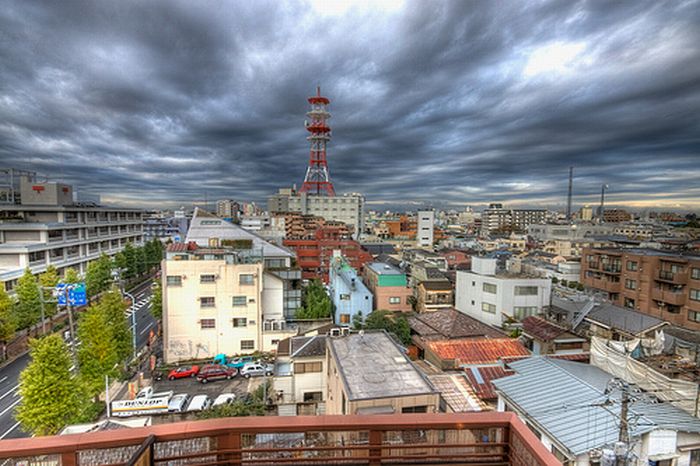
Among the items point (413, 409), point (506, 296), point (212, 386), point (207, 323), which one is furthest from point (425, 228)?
point (413, 409)

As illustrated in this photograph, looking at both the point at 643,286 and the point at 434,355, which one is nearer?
the point at 434,355

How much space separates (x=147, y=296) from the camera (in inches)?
1432

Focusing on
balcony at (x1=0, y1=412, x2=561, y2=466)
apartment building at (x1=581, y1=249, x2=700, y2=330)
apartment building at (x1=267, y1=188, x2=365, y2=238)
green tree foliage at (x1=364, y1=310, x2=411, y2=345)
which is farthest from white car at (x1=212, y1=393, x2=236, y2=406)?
apartment building at (x1=267, y1=188, x2=365, y2=238)

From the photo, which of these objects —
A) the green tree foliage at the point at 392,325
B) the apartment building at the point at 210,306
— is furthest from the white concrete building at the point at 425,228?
the apartment building at the point at 210,306

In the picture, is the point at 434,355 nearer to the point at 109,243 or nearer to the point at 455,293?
the point at 455,293

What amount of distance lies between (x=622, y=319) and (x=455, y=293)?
1140cm

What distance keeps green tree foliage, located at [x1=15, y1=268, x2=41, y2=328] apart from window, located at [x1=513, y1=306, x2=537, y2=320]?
35352 millimetres

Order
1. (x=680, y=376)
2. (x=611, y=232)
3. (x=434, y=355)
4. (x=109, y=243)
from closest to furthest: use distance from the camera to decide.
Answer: (x=680, y=376) < (x=434, y=355) < (x=109, y=243) < (x=611, y=232)

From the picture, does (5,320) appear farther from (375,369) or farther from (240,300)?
(375,369)

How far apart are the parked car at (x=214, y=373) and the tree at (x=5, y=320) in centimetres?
1353

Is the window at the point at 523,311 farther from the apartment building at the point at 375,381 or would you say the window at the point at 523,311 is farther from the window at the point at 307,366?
the window at the point at 307,366

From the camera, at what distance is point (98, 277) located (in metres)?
31.5

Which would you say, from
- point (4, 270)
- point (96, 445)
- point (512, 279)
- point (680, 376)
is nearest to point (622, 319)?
point (512, 279)

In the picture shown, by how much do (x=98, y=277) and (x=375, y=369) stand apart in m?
33.0
